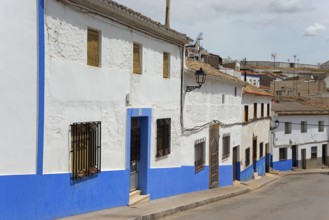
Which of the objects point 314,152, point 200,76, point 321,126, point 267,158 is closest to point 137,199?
point 200,76

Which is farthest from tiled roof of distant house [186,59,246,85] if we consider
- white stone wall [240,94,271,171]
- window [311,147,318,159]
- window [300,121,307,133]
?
window [311,147,318,159]

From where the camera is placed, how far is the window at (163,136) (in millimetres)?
12812

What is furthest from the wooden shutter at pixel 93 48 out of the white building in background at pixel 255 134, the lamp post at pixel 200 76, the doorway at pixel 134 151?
the white building in background at pixel 255 134

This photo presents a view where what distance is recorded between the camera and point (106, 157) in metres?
9.95

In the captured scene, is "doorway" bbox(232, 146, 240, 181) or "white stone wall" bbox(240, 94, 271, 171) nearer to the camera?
"doorway" bbox(232, 146, 240, 181)

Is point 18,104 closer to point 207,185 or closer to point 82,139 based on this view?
point 82,139

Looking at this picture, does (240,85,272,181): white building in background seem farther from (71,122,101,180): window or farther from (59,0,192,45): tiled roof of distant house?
(71,122,101,180): window

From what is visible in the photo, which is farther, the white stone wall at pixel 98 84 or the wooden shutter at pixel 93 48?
the wooden shutter at pixel 93 48

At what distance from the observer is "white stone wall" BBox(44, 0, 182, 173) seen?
26.3 ft

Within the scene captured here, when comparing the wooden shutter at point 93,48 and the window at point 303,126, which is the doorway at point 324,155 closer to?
the window at point 303,126

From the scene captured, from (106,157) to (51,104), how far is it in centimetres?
235

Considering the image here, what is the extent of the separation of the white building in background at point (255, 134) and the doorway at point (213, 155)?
5.45m

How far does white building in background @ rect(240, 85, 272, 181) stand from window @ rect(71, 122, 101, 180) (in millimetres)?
14934

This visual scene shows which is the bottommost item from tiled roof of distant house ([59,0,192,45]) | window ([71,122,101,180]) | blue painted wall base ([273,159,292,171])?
blue painted wall base ([273,159,292,171])
